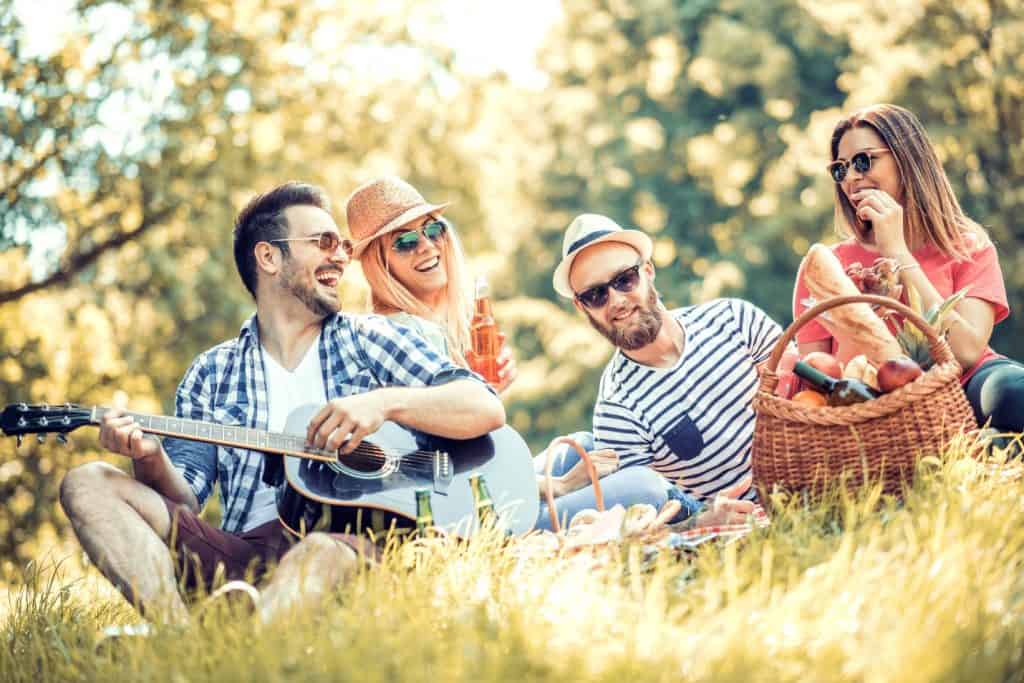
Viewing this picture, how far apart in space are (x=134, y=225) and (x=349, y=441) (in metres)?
9.10

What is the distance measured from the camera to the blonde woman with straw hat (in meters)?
5.60

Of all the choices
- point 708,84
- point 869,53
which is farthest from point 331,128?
point 708,84

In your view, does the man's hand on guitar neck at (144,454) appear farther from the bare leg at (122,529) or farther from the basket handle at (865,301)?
the basket handle at (865,301)

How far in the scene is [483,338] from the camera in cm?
579

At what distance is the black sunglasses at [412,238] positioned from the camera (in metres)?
5.61

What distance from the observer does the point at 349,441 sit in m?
→ 4.09

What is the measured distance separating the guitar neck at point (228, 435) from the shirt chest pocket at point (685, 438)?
5.31 feet

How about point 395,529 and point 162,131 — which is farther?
point 162,131

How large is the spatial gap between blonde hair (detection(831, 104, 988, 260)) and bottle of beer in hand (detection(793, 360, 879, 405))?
1.17m

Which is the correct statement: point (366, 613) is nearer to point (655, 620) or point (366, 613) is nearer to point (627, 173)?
point (655, 620)

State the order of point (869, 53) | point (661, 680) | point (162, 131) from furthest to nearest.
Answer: point (869, 53)
point (162, 131)
point (661, 680)

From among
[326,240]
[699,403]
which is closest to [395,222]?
[326,240]

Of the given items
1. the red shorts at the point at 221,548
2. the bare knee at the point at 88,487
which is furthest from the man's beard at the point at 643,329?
the bare knee at the point at 88,487

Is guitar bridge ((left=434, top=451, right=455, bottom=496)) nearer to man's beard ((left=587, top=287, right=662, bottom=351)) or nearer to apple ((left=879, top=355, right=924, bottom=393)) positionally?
man's beard ((left=587, top=287, right=662, bottom=351))
